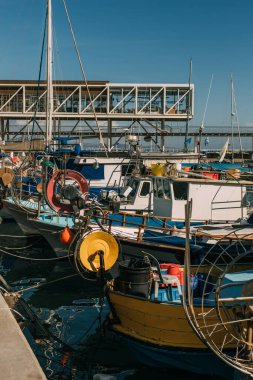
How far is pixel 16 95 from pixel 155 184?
36880mm

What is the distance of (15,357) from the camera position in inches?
254

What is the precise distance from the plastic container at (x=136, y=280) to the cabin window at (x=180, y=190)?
650 cm

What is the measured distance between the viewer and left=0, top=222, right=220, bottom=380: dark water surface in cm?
998

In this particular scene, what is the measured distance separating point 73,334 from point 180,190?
6.63 meters

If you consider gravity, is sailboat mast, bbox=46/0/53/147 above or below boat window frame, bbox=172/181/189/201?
above

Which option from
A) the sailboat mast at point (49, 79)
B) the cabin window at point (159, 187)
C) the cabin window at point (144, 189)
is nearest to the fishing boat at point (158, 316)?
the cabin window at point (159, 187)

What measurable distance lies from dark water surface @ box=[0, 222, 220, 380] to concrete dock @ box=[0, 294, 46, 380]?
111 inches

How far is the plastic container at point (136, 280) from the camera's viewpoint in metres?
10.2

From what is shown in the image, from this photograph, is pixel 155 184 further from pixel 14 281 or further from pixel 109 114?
pixel 109 114

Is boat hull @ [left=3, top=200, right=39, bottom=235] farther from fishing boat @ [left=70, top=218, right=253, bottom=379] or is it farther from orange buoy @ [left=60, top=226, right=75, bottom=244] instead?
fishing boat @ [left=70, top=218, right=253, bottom=379]

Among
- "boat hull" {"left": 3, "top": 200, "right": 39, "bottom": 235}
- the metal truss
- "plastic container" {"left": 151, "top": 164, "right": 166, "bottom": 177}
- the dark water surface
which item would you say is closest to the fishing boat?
the dark water surface

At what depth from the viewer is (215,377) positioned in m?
9.68

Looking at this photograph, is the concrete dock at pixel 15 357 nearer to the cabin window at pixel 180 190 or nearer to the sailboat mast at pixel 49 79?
the cabin window at pixel 180 190

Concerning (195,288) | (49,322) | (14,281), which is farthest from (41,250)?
(195,288)
